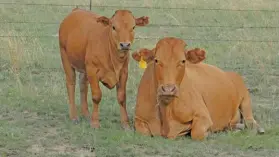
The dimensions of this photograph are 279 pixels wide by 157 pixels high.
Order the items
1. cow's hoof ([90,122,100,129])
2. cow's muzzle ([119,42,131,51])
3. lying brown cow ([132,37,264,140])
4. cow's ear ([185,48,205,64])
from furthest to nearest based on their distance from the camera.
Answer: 1. cow's hoof ([90,122,100,129])
2. cow's muzzle ([119,42,131,51])
3. cow's ear ([185,48,205,64])
4. lying brown cow ([132,37,264,140])

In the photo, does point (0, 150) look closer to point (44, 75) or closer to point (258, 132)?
point (258, 132)

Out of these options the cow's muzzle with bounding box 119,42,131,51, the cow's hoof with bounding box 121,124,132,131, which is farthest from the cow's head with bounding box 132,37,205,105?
the cow's hoof with bounding box 121,124,132,131

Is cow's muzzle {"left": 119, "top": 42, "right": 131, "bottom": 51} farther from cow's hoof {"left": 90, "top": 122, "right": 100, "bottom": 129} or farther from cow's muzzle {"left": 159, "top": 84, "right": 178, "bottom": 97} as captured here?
cow's hoof {"left": 90, "top": 122, "right": 100, "bottom": 129}

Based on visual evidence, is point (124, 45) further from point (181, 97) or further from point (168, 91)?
point (168, 91)

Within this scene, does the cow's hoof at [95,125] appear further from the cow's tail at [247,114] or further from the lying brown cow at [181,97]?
the cow's tail at [247,114]

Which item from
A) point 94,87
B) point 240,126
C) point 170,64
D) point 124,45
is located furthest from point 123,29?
point 240,126

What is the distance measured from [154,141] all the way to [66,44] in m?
2.23

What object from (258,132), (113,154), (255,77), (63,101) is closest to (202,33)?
(255,77)

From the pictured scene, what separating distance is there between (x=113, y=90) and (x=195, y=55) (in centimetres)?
311

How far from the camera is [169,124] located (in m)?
8.54

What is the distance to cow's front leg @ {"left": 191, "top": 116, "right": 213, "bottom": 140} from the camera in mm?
8469

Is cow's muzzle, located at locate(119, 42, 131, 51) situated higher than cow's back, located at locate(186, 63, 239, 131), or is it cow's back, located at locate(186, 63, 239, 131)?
cow's muzzle, located at locate(119, 42, 131, 51)

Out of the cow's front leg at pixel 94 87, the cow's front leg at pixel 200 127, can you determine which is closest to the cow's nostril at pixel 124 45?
the cow's front leg at pixel 94 87

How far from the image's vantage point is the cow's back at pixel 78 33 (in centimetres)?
945
